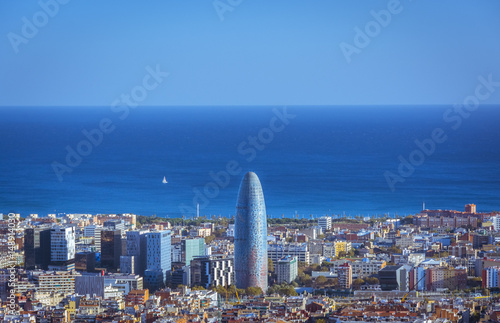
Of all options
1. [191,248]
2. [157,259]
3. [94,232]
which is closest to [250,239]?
[157,259]

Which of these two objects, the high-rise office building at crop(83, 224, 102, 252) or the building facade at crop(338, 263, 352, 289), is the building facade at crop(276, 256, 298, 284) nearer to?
the building facade at crop(338, 263, 352, 289)

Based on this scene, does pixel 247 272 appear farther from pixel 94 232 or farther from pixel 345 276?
pixel 94 232

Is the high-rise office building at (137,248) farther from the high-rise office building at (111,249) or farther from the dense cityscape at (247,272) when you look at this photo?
the high-rise office building at (111,249)

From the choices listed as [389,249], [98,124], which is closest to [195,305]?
[389,249]

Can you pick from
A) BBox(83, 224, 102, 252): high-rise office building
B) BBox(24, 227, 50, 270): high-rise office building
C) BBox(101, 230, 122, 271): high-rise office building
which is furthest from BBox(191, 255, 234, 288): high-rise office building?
BBox(83, 224, 102, 252): high-rise office building

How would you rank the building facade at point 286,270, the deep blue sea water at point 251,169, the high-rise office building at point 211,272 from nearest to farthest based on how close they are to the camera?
the high-rise office building at point 211,272 < the building facade at point 286,270 < the deep blue sea water at point 251,169

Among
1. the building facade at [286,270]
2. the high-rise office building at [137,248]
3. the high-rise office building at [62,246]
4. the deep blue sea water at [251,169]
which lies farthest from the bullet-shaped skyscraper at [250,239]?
the deep blue sea water at [251,169]
